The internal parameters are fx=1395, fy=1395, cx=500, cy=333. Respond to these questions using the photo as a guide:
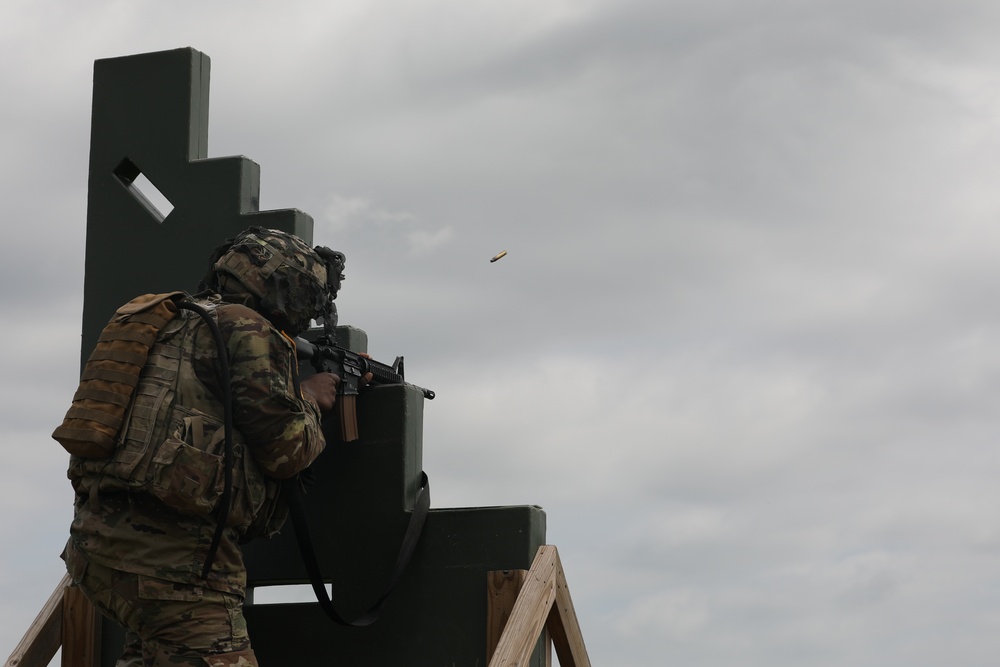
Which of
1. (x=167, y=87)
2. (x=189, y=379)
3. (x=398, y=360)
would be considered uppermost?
(x=167, y=87)

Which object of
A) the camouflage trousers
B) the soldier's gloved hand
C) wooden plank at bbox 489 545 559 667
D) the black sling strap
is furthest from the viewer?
the black sling strap

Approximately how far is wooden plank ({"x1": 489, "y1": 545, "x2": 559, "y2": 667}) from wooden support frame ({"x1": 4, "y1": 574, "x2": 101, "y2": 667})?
6.73 feet

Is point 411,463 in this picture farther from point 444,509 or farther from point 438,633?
point 438,633

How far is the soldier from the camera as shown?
4656 millimetres

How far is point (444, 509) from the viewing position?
231 inches

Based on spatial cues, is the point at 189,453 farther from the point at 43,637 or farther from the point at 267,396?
the point at 43,637

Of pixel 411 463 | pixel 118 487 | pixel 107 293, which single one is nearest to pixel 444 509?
pixel 411 463

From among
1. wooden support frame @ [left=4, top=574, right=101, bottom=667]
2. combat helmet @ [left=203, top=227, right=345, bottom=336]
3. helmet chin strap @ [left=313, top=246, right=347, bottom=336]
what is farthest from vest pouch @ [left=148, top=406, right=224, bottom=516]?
wooden support frame @ [left=4, top=574, right=101, bottom=667]

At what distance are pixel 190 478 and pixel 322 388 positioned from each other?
93 cm

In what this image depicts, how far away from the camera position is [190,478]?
463 cm

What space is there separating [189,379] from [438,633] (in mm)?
1695

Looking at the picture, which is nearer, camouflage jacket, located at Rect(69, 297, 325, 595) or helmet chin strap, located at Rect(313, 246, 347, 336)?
camouflage jacket, located at Rect(69, 297, 325, 595)

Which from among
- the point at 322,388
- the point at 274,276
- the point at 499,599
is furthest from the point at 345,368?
the point at 499,599

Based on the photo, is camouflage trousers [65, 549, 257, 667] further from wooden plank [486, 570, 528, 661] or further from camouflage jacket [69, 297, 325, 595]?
wooden plank [486, 570, 528, 661]
